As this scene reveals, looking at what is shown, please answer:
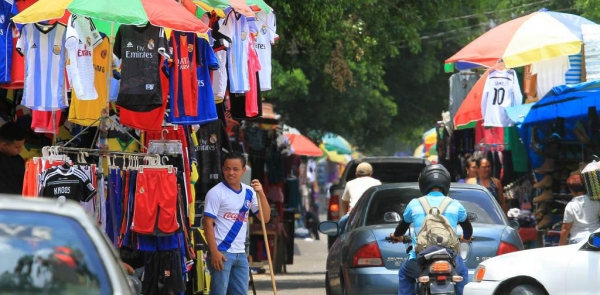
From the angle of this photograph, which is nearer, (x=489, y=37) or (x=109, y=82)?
(x=109, y=82)

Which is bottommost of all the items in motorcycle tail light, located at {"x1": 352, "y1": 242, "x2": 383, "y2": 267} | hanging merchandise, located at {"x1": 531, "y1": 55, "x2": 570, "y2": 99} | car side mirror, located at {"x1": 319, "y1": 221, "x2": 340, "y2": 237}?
motorcycle tail light, located at {"x1": 352, "y1": 242, "x2": 383, "y2": 267}

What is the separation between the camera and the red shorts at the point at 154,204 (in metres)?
11.3

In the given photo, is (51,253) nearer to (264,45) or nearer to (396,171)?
Answer: (264,45)

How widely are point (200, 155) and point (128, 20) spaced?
13.2 ft

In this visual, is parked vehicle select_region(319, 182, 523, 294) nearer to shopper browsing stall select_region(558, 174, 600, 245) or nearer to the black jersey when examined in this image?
shopper browsing stall select_region(558, 174, 600, 245)

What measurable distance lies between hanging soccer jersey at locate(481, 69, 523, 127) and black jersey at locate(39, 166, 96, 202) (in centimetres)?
844

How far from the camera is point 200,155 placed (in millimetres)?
14273

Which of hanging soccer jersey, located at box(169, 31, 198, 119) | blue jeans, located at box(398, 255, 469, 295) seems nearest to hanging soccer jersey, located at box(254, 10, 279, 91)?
hanging soccer jersey, located at box(169, 31, 198, 119)

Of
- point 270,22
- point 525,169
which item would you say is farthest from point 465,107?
point 270,22

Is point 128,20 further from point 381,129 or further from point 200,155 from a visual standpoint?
point 381,129

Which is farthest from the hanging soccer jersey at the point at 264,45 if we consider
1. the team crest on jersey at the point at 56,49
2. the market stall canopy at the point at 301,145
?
the market stall canopy at the point at 301,145

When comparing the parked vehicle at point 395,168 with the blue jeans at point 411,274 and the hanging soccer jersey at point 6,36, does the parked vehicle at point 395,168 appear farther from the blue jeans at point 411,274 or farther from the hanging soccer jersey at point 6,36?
the blue jeans at point 411,274

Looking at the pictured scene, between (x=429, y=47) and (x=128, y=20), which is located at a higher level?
(x=429, y=47)

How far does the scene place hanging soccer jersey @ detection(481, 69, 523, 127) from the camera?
18250mm
